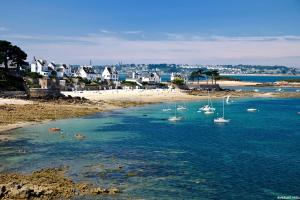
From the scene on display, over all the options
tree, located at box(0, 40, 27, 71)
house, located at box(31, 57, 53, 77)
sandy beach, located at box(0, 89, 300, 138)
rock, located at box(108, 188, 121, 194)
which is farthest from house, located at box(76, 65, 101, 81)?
rock, located at box(108, 188, 121, 194)

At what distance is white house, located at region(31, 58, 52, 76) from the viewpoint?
486 ft

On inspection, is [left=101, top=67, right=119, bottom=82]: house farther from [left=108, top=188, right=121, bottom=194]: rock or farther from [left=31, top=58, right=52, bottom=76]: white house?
[left=108, top=188, right=121, bottom=194]: rock

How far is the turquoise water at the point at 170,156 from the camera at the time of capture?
32719 mm

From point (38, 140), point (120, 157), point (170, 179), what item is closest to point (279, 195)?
point (170, 179)

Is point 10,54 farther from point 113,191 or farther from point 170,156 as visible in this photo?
point 113,191

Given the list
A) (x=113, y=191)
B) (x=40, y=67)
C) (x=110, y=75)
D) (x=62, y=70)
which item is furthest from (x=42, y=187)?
(x=110, y=75)

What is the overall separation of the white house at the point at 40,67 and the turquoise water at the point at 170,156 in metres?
77.8

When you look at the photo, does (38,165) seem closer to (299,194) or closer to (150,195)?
(150,195)

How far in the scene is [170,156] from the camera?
4475cm

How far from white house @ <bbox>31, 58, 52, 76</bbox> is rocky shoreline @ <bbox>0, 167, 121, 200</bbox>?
116 metres

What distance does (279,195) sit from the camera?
30469 mm

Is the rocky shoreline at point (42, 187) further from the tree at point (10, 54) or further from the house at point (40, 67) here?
the house at point (40, 67)

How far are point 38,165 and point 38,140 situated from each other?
13585mm

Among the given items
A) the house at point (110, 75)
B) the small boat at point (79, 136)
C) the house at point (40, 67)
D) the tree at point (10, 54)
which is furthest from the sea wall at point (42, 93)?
the house at point (110, 75)
